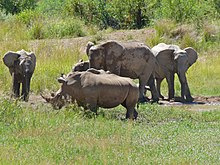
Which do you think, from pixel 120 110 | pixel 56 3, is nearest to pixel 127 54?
pixel 120 110

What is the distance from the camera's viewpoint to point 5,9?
47.2 m

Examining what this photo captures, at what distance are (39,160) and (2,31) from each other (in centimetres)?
2186

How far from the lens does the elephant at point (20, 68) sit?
59.8 feet

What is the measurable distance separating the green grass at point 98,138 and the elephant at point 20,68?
10.9 feet

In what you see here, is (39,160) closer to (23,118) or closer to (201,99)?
(23,118)

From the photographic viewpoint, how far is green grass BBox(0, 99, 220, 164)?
982cm

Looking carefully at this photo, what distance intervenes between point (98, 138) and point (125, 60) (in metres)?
7.52

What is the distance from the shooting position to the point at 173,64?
21.3m

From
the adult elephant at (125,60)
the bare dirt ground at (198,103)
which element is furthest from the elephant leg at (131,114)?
the bare dirt ground at (198,103)

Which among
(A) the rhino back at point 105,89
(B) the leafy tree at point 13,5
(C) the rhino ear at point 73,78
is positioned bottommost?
(A) the rhino back at point 105,89

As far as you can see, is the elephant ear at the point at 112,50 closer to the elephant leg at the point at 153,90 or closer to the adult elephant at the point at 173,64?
the elephant leg at the point at 153,90

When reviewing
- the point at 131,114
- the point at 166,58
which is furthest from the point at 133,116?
the point at 166,58

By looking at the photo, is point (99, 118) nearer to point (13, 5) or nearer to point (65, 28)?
point (65, 28)

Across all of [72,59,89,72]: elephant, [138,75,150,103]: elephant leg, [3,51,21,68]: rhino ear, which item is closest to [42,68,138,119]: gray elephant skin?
[72,59,89,72]: elephant
